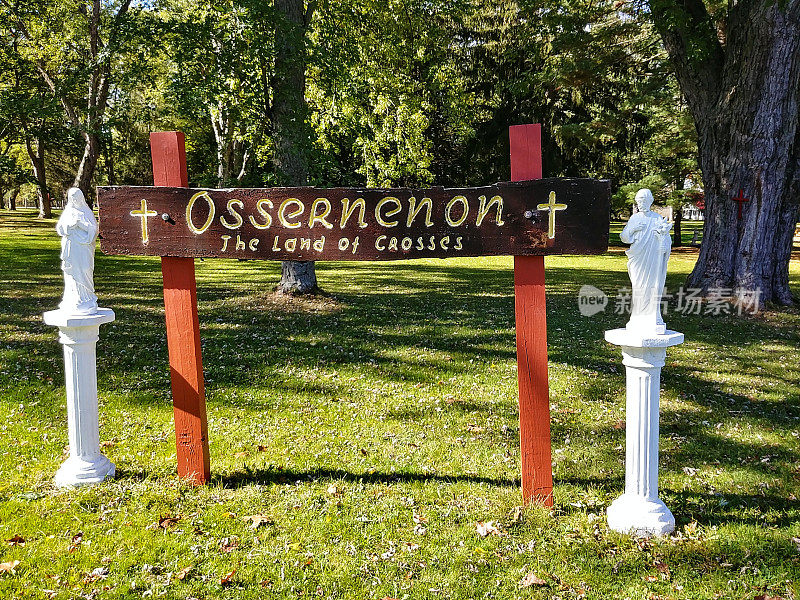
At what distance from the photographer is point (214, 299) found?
45.9 feet

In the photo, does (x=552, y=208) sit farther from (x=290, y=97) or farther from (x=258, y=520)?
(x=290, y=97)

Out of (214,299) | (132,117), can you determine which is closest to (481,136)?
(132,117)

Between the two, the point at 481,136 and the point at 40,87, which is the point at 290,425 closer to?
the point at 40,87

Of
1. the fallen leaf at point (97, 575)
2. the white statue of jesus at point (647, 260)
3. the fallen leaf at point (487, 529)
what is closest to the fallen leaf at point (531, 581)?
the fallen leaf at point (487, 529)

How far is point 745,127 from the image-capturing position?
12.0 m

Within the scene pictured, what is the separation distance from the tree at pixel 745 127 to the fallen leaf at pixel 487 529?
11.1 metres

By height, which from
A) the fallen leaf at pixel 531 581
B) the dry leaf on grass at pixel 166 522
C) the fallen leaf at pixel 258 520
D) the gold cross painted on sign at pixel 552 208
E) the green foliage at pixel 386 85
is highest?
the green foliage at pixel 386 85

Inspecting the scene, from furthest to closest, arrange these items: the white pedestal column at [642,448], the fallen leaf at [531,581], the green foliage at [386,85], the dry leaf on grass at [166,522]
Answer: the green foliage at [386,85] < the dry leaf on grass at [166,522] < the white pedestal column at [642,448] < the fallen leaf at [531,581]

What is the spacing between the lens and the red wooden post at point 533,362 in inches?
167

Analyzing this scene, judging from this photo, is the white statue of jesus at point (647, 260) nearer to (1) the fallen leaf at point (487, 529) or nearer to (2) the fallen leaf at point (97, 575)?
(1) the fallen leaf at point (487, 529)

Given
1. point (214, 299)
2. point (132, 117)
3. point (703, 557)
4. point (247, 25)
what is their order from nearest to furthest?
point (703, 557) → point (247, 25) → point (214, 299) → point (132, 117)

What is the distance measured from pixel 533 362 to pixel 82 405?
3.71m

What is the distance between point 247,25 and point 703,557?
10967mm

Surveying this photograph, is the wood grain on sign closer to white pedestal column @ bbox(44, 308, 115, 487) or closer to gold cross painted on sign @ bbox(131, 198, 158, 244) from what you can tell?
gold cross painted on sign @ bbox(131, 198, 158, 244)
